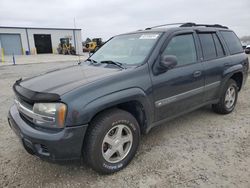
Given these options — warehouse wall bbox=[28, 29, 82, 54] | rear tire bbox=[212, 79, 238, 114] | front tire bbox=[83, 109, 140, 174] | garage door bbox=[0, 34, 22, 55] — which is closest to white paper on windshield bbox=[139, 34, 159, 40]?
front tire bbox=[83, 109, 140, 174]

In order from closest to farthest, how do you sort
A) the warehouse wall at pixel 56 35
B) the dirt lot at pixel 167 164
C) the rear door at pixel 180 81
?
1. the dirt lot at pixel 167 164
2. the rear door at pixel 180 81
3. the warehouse wall at pixel 56 35

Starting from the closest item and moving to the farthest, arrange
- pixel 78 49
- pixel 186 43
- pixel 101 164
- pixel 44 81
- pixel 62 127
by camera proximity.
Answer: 1. pixel 62 127
2. pixel 101 164
3. pixel 44 81
4. pixel 186 43
5. pixel 78 49

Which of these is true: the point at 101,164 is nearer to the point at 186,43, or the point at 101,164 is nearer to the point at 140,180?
the point at 140,180

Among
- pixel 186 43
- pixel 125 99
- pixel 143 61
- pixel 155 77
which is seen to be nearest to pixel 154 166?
pixel 125 99

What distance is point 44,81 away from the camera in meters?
2.76

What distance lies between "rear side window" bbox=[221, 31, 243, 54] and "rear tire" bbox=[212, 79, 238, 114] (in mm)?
643

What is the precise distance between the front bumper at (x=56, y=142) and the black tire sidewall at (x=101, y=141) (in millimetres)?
210

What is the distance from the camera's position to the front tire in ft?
7.84

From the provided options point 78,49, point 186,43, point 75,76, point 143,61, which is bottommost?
point 78,49

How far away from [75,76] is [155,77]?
1.06 m

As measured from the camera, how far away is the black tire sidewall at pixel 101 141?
242 cm

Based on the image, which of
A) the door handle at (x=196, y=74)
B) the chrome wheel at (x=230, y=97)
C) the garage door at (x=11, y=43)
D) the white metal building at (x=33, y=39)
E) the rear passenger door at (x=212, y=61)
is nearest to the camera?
the door handle at (x=196, y=74)

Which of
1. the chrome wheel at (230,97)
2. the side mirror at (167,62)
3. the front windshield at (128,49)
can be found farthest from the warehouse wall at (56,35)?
the side mirror at (167,62)

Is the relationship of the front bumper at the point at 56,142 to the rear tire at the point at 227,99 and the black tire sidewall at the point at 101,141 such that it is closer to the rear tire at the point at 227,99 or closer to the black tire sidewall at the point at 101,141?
the black tire sidewall at the point at 101,141
